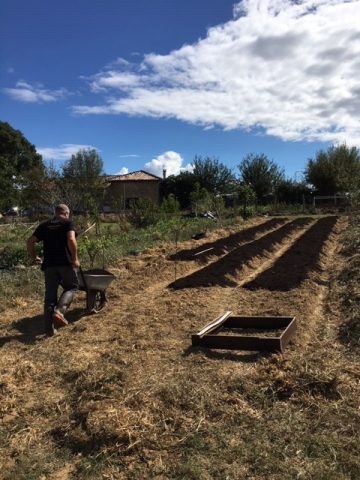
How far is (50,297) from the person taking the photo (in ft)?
20.9

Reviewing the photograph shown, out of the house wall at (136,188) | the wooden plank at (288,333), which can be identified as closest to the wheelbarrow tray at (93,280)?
the wooden plank at (288,333)

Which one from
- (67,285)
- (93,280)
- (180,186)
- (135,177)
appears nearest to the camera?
(67,285)

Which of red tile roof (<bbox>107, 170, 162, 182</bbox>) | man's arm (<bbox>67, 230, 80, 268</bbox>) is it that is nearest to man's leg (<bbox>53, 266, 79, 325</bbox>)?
man's arm (<bbox>67, 230, 80, 268</bbox>)

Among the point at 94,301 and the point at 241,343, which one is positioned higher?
the point at 94,301

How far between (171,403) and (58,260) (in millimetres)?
3027

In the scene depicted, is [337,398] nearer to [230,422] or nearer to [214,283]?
[230,422]

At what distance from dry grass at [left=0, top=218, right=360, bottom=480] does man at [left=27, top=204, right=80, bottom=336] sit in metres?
0.41

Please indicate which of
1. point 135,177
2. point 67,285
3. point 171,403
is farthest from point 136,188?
point 171,403

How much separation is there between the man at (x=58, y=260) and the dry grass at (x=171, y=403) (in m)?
0.41

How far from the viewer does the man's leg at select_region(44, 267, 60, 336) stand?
6309 millimetres

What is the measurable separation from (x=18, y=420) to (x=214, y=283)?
18.1 ft

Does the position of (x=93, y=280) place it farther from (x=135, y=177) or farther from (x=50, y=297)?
(x=135, y=177)

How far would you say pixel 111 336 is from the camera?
6105 mm

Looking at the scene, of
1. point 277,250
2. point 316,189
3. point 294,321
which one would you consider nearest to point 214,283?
point 294,321
